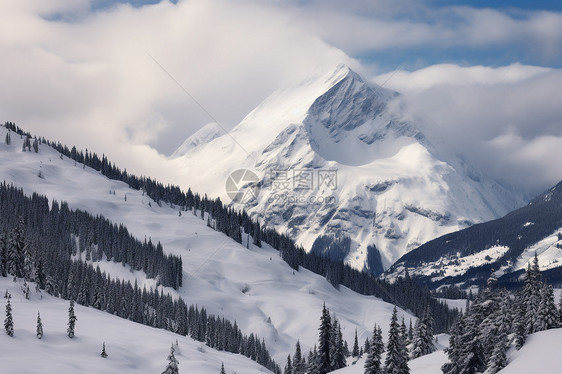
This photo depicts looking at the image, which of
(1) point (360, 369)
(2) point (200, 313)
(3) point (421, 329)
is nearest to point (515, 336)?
(1) point (360, 369)

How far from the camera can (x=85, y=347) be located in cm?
8575

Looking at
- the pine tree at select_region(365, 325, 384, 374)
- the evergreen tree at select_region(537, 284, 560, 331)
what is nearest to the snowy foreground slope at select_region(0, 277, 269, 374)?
the pine tree at select_region(365, 325, 384, 374)

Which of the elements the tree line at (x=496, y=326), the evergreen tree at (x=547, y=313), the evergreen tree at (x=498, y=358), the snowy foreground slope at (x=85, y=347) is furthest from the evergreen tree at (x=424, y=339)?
the evergreen tree at (x=498, y=358)

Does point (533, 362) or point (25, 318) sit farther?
point (25, 318)

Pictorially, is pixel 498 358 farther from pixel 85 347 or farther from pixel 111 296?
pixel 111 296

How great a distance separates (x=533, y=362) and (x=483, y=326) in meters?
9.45

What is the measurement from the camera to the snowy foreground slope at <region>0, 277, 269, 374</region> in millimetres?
72500

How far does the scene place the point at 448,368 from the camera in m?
70.1

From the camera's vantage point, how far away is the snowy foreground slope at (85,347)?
72500mm

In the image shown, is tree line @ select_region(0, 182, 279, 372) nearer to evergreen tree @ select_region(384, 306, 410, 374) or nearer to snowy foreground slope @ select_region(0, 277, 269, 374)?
snowy foreground slope @ select_region(0, 277, 269, 374)

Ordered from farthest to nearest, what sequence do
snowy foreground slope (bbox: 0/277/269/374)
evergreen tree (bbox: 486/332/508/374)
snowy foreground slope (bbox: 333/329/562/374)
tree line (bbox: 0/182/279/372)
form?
1. tree line (bbox: 0/182/279/372)
2. snowy foreground slope (bbox: 0/277/269/374)
3. evergreen tree (bbox: 486/332/508/374)
4. snowy foreground slope (bbox: 333/329/562/374)

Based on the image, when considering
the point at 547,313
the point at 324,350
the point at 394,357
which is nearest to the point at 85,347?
the point at 324,350

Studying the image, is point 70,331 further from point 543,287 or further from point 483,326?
point 543,287

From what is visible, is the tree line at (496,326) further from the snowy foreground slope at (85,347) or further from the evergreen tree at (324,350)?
the snowy foreground slope at (85,347)
